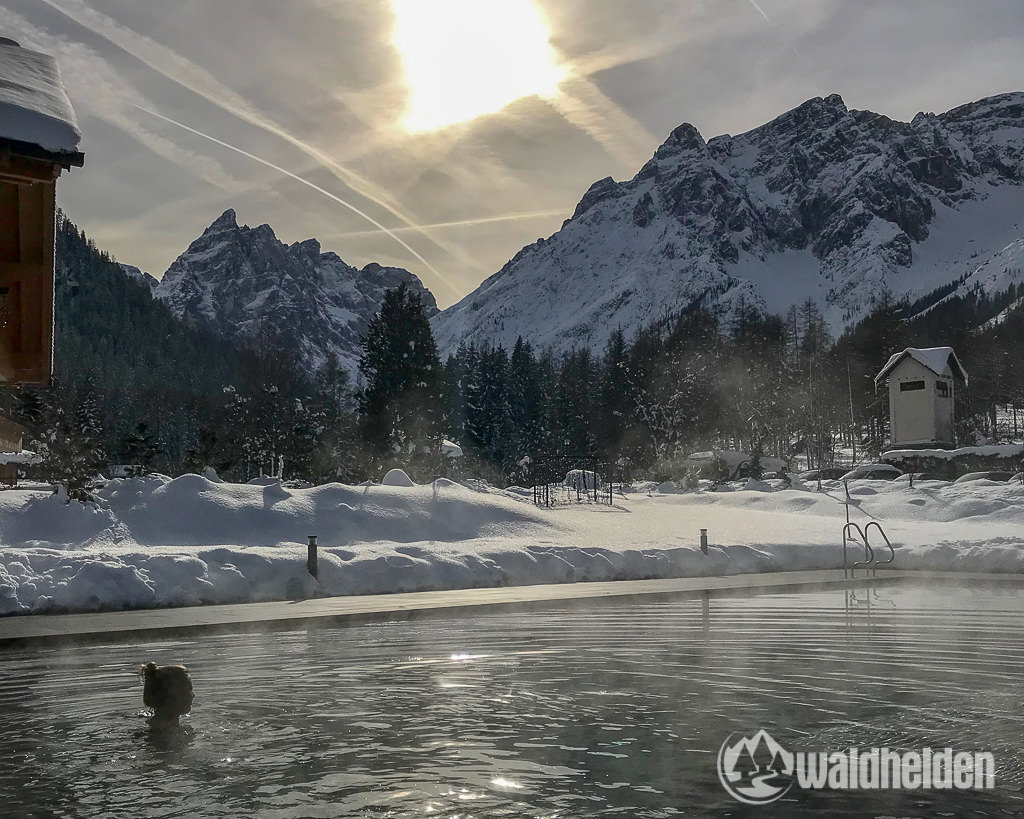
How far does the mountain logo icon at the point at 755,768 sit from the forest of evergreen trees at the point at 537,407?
88.0 ft

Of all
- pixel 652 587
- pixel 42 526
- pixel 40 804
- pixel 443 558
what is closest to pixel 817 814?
pixel 40 804

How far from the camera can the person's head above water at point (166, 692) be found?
27.6 ft

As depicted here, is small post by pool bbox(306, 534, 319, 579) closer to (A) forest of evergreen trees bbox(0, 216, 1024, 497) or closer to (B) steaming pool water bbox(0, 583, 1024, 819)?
(B) steaming pool water bbox(0, 583, 1024, 819)

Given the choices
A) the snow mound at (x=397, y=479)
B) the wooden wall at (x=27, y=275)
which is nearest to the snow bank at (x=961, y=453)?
the snow mound at (x=397, y=479)

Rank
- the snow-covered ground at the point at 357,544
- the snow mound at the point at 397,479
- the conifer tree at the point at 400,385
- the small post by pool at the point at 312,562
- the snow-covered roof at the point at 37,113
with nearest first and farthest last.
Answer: the snow-covered roof at the point at 37,113
the snow-covered ground at the point at 357,544
the small post by pool at the point at 312,562
the snow mound at the point at 397,479
the conifer tree at the point at 400,385

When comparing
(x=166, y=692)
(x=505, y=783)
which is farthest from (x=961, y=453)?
(x=505, y=783)

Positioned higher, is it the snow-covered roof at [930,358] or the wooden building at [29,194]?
the snow-covered roof at [930,358]

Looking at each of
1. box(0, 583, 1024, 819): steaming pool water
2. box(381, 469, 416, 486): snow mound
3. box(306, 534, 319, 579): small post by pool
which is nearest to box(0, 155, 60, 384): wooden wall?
box(0, 583, 1024, 819): steaming pool water

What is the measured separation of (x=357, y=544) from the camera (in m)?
22.7

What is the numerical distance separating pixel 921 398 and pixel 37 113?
53618 millimetres

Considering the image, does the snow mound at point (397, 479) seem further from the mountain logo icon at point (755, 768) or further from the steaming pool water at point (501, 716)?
the mountain logo icon at point (755, 768)

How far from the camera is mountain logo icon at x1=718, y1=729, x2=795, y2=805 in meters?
6.25

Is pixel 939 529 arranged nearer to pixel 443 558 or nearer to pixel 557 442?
pixel 443 558

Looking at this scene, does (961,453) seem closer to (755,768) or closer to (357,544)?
(357,544)
